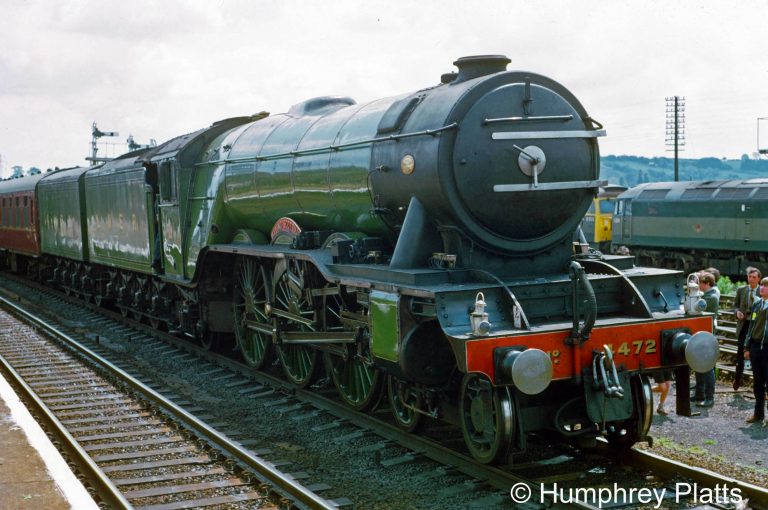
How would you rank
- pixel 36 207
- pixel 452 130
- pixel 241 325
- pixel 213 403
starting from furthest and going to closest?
pixel 36 207
pixel 241 325
pixel 213 403
pixel 452 130

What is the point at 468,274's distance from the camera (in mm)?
7086

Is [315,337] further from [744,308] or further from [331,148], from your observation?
[744,308]

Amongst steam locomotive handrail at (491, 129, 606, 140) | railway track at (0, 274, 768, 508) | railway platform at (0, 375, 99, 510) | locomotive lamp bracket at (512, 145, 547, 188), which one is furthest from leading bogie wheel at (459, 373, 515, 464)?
railway platform at (0, 375, 99, 510)

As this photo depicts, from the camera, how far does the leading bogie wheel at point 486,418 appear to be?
20.9 feet

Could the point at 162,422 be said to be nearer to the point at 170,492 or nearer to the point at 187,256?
the point at 170,492

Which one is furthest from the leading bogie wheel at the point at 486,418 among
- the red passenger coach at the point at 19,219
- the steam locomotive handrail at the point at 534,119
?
the red passenger coach at the point at 19,219

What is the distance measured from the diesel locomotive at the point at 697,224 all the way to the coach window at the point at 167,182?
17.3 meters

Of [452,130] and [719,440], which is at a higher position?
[452,130]

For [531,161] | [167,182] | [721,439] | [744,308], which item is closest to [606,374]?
[531,161]

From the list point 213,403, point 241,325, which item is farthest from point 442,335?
point 241,325

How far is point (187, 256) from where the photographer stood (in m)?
12.3

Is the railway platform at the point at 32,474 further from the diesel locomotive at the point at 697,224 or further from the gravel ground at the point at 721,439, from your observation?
the diesel locomotive at the point at 697,224

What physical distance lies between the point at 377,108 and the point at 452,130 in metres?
1.87

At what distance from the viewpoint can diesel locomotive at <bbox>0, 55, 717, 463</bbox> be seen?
6539 millimetres
